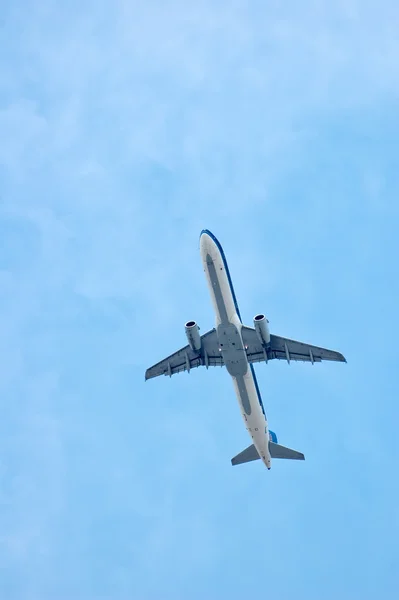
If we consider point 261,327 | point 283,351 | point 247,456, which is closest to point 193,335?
point 261,327

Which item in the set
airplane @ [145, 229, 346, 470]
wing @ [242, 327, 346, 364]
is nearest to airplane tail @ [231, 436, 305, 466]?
airplane @ [145, 229, 346, 470]

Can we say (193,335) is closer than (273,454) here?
Yes

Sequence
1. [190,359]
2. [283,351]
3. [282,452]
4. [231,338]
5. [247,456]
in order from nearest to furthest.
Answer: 1. [231,338]
2. [283,351]
3. [190,359]
4. [282,452]
5. [247,456]

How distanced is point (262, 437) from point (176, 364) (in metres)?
10.2

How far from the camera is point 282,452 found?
224ft

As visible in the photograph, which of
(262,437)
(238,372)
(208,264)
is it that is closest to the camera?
(208,264)

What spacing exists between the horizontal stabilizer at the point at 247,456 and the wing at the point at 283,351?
9.45 metres

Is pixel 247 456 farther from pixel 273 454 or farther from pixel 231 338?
pixel 231 338

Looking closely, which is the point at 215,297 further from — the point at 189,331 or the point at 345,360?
the point at 345,360

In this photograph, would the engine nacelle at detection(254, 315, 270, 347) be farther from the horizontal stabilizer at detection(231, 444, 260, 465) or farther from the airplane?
the horizontal stabilizer at detection(231, 444, 260, 465)

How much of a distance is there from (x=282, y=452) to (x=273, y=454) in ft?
2.86

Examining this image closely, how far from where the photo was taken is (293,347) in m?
64.2

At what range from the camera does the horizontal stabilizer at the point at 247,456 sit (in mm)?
69188

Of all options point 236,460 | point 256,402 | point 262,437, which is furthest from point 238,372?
point 236,460
